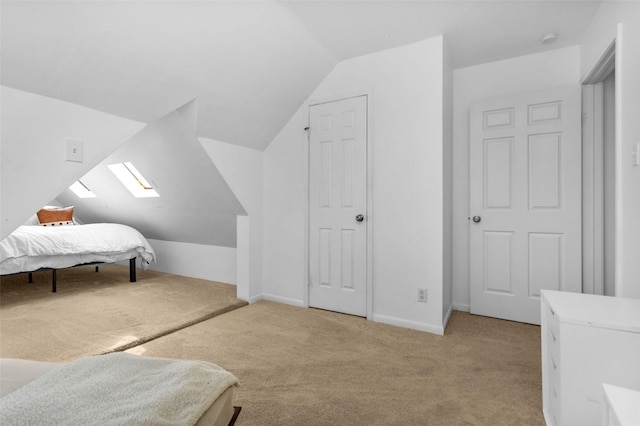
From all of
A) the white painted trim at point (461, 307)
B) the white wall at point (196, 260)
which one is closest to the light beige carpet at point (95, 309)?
the white wall at point (196, 260)

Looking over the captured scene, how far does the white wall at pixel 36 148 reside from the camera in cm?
177

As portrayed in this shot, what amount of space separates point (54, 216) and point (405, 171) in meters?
4.92

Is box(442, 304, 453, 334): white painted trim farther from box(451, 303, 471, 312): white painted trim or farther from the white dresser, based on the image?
the white dresser

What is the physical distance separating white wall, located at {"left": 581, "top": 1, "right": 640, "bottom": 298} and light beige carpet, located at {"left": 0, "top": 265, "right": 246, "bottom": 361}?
2950mm

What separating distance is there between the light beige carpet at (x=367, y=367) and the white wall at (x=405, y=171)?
0.32 meters

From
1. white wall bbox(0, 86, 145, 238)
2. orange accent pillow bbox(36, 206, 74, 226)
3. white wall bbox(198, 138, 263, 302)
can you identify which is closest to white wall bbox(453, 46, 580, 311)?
white wall bbox(198, 138, 263, 302)

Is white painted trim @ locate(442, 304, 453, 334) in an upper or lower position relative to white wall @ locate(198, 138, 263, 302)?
lower

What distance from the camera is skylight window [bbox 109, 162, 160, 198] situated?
13.6ft

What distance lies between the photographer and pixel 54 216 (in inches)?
187

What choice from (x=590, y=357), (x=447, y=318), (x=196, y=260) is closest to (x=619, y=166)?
(x=590, y=357)

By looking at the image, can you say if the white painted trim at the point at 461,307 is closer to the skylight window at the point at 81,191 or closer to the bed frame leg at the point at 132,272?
the bed frame leg at the point at 132,272

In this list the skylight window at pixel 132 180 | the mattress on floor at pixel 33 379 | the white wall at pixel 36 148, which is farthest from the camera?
the skylight window at pixel 132 180

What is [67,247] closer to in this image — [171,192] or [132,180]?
[132,180]

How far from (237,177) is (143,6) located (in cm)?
163
